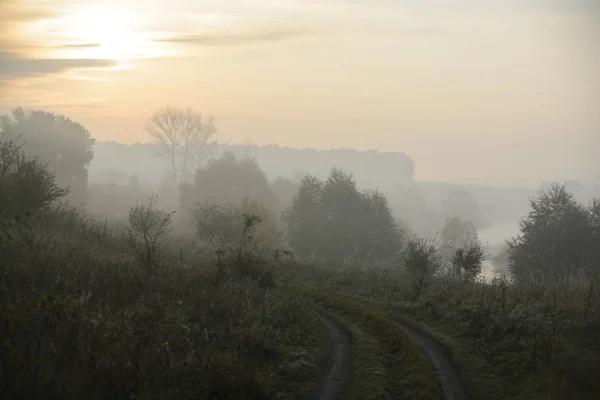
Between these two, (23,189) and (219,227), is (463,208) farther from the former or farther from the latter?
(23,189)

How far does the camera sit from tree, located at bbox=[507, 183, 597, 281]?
135 ft

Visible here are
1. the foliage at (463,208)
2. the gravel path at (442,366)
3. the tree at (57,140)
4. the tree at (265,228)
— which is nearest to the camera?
the gravel path at (442,366)

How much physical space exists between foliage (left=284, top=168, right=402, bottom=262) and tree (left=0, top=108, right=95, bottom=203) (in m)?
39.0

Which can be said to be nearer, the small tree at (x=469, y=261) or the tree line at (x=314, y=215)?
the tree line at (x=314, y=215)

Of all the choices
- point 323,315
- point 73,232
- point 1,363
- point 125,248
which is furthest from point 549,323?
point 73,232

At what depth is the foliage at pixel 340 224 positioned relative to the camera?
55875mm

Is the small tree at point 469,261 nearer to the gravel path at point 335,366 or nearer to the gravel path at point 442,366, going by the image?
the gravel path at point 442,366

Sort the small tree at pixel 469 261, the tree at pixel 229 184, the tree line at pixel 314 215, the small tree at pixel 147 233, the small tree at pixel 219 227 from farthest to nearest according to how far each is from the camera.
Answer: the tree at pixel 229 184
the small tree at pixel 219 227
the small tree at pixel 469 261
the tree line at pixel 314 215
the small tree at pixel 147 233

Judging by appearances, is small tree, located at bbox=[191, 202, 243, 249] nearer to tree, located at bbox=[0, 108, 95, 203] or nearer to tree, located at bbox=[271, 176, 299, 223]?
tree, located at bbox=[0, 108, 95, 203]

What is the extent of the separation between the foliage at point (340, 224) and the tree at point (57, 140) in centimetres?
3904

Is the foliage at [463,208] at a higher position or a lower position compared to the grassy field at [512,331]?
higher

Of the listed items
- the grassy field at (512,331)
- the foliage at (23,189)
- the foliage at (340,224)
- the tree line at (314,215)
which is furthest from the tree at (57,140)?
the grassy field at (512,331)

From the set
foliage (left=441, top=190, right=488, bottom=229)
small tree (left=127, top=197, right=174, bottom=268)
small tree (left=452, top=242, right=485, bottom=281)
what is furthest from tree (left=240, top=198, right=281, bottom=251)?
foliage (left=441, top=190, right=488, bottom=229)

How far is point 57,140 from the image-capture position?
80188 mm
